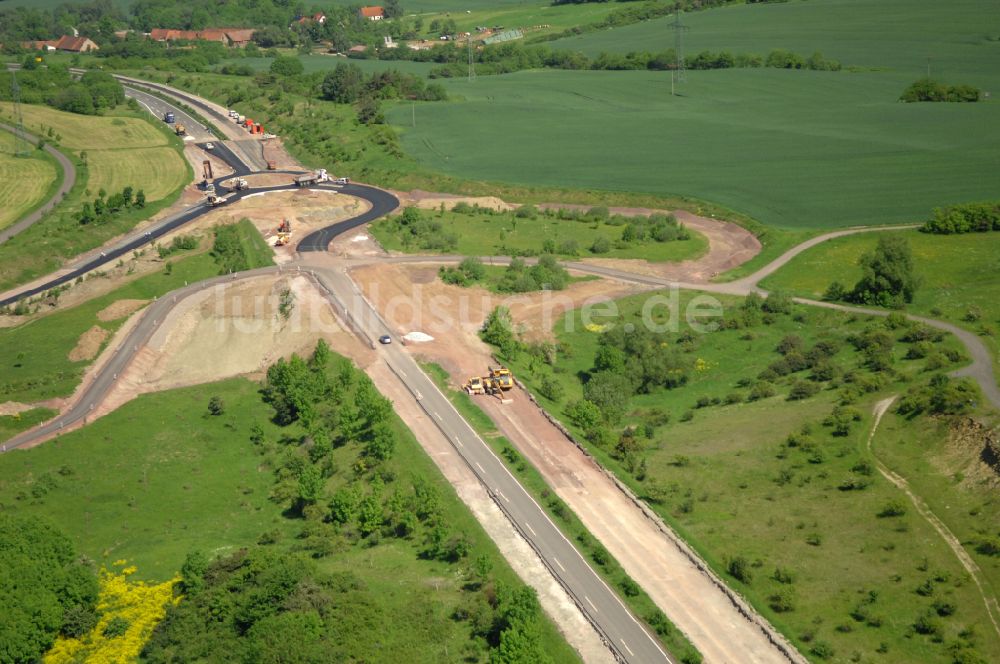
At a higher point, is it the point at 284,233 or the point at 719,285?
the point at 284,233

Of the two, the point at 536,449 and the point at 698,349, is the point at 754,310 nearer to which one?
the point at 698,349

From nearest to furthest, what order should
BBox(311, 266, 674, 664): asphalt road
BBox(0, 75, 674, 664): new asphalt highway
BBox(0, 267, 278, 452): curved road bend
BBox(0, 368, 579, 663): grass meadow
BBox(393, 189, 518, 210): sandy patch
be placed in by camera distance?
BBox(311, 266, 674, 664): asphalt road, BBox(0, 75, 674, 664): new asphalt highway, BBox(0, 368, 579, 663): grass meadow, BBox(0, 267, 278, 452): curved road bend, BBox(393, 189, 518, 210): sandy patch

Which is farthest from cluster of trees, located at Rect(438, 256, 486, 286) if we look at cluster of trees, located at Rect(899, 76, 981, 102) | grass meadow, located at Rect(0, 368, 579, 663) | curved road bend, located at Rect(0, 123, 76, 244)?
cluster of trees, located at Rect(899, 76, 981, 102)

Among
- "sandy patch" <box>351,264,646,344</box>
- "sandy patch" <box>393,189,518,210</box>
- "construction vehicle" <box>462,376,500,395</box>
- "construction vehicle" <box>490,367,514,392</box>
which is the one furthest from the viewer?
"sandy patch" <box>393,189,518,210</box>

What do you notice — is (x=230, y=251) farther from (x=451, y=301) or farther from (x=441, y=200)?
(x=441, y=200)

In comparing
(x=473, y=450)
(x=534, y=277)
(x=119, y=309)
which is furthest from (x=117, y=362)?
(x=534, y=277)

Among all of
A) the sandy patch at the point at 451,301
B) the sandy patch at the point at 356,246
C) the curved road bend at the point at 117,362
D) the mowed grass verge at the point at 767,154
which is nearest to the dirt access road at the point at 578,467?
the sandy patch at the point at 451,301

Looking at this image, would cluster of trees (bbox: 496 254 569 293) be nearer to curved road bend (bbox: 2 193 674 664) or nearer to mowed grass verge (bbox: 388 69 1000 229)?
curved road bend (bbox: 2 193 674 664)
